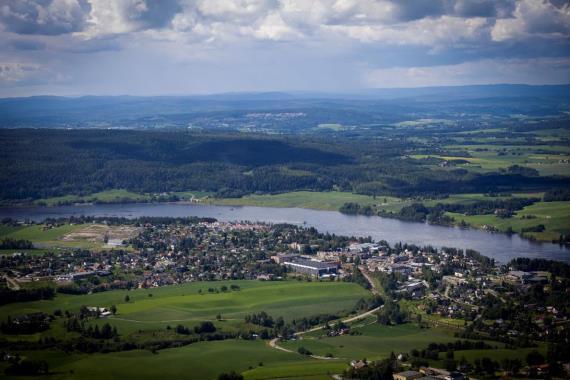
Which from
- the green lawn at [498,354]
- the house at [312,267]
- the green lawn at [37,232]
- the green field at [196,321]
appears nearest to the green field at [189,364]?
the green field at [196,321]

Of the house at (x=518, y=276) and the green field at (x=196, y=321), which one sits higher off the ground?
the house at (x=518, y=276)

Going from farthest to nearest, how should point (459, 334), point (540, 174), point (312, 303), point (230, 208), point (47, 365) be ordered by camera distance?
point (540, 174) → point (230, 208) → point (312, 303) → point (459, 334) → point (47, 365)

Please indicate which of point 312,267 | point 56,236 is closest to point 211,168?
point 56,236

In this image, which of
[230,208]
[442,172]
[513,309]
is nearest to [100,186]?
[230,208]

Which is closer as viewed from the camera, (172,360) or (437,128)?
(172,360)

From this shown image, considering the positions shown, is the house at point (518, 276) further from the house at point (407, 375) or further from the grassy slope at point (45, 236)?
the grassy slope at point (45, 236)

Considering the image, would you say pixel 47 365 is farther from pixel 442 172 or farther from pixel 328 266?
pixel 442 172
